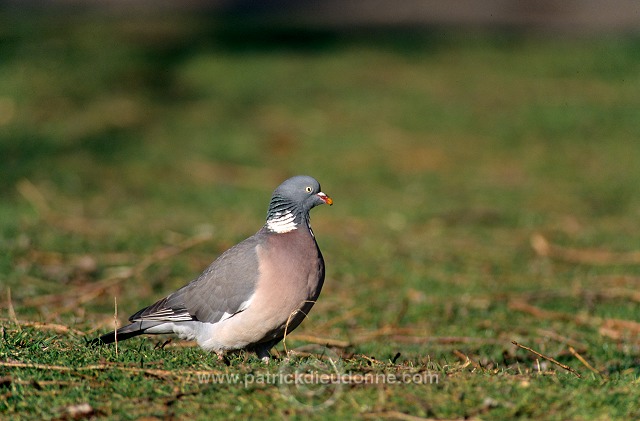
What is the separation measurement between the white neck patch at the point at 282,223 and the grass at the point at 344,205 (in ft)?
3.00

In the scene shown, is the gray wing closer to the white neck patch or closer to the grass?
the white neck patch

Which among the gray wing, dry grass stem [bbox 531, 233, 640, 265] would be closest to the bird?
the gray wing

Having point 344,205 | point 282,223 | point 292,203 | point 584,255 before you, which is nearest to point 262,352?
point 282,223

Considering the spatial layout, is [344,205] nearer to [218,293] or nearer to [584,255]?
[584,255]

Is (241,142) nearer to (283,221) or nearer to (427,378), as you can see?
(283,221)

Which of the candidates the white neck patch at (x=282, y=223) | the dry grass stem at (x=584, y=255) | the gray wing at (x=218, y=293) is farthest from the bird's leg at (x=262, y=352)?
the dry grass stem at (x=584, y=255)

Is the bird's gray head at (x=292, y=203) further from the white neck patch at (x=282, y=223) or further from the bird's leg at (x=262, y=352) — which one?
the bird's leg at (x=262, y=352)

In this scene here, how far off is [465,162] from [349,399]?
11.6 meters

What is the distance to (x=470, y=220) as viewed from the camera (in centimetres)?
1274

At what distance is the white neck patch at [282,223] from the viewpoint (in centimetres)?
606

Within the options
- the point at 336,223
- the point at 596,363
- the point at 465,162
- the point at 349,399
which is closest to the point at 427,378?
the point at 349,399

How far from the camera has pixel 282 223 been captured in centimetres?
608

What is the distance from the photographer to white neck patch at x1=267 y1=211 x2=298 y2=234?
6062mm

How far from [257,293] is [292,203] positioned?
726 mm
